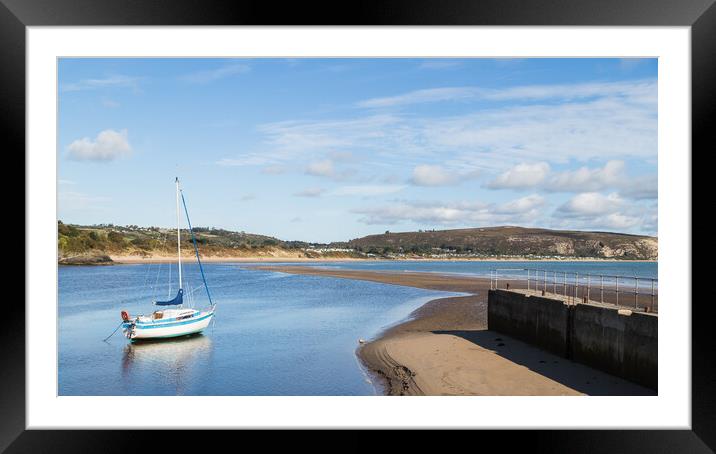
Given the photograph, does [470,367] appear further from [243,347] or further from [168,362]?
[168,362]

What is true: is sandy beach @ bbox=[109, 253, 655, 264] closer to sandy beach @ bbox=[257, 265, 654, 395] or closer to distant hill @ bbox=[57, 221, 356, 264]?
distant hill @ bbox=[57, 221, 356, 264]

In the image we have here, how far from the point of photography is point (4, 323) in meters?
4.04

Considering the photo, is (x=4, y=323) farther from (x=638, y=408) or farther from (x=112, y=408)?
(x=638, y=408)

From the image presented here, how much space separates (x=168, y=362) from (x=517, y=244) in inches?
2705

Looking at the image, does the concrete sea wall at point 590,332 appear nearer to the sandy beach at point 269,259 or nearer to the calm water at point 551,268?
the calm water at point 551,268

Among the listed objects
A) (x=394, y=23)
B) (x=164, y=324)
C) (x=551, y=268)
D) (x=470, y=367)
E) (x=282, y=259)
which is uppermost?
(x=394, y=23)

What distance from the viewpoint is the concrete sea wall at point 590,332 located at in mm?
7543

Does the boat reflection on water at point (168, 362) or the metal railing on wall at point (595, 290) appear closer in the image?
the metal railing on wall at point (595, 290)

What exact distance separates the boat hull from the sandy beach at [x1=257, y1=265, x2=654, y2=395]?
17.6 ft

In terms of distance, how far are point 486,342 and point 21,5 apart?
9731 mm

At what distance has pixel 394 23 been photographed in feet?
13.1

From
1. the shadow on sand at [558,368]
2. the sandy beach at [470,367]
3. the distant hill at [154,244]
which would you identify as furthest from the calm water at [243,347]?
the distant hill at [154,244]

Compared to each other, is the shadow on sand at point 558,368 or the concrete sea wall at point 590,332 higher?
the concrete sea wall at point 590,332

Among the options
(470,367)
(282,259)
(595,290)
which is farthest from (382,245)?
(470,367)
